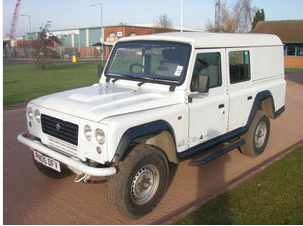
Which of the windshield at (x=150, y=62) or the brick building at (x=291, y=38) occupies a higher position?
the brick building at (x=291, y=38)

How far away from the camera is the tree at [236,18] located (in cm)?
2996

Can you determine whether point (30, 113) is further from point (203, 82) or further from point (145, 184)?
point (203, 82)

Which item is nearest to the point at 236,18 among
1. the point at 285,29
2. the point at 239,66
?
the point at 285,29


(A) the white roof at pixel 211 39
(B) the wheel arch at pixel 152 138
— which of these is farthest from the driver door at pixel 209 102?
(B) the wheel arch at pixel 152 138

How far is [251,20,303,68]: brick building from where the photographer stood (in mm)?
31094

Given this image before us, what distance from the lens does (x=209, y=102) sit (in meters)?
4.60

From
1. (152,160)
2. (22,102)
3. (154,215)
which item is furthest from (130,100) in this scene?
(22,102)

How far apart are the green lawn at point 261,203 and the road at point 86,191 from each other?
0.22 m

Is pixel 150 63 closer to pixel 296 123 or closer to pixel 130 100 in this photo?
pixel 130 100

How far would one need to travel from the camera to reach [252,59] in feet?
18.5

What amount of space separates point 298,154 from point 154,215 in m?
3.47

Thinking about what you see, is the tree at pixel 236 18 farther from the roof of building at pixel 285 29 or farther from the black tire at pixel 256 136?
the black tire at pixel 256 136

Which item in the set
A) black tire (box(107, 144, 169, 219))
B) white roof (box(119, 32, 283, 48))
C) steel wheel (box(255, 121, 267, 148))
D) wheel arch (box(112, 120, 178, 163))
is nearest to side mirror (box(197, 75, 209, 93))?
white roof (box(119, 32, 283, 48))

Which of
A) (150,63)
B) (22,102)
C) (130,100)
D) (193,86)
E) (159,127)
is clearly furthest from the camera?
(22,102)
